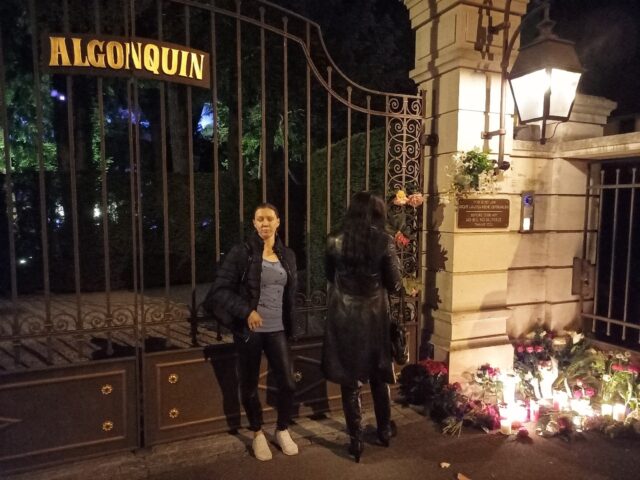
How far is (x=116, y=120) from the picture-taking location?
15.8 metres

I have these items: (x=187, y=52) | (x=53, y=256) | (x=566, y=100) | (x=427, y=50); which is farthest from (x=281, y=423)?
(x=53, y=256)

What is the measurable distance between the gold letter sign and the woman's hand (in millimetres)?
1941

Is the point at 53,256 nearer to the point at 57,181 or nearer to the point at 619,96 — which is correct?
the point at 57,181

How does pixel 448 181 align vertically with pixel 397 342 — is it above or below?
above

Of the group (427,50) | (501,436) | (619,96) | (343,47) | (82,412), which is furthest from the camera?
(343,47)

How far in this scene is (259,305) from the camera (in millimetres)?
3701

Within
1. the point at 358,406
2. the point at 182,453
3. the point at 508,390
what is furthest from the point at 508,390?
the point at 182,453

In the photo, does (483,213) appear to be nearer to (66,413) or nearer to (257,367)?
(257,367)

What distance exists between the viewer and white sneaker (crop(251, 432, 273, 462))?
12.3ft

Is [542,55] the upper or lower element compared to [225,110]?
lower

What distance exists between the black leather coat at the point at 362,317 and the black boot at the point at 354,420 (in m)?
0.09

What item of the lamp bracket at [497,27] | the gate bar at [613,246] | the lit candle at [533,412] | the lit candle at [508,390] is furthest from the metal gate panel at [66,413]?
the gate bar at [613,246]

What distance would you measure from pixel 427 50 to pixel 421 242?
1.97m

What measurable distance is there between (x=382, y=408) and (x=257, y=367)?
3.44 ft
